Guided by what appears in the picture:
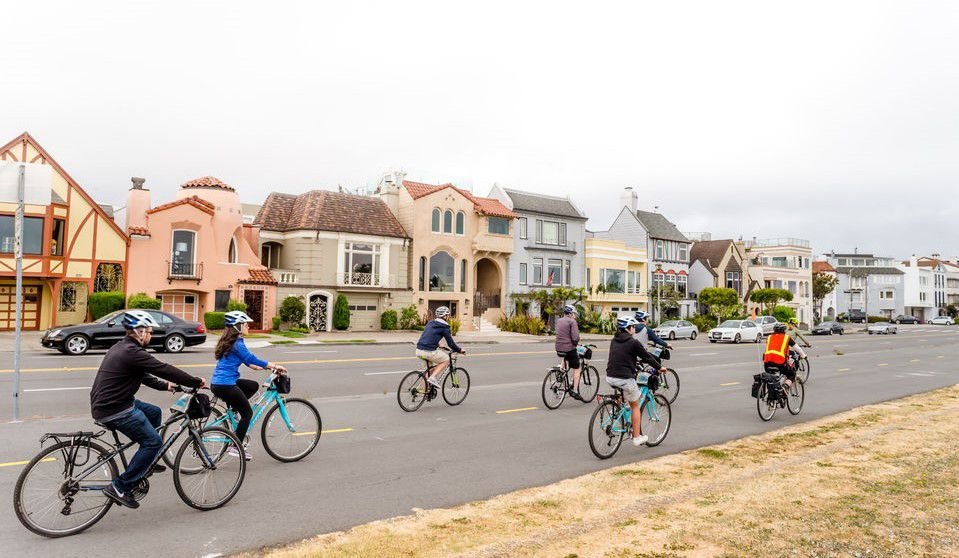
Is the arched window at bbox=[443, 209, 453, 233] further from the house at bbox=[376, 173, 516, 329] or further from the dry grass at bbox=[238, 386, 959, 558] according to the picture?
the dry grass at bbox=[238, 386, 959, 558]

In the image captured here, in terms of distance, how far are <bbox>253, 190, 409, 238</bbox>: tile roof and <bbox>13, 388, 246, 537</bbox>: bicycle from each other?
3292 centimetres

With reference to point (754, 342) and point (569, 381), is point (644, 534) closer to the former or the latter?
point (569, 381)

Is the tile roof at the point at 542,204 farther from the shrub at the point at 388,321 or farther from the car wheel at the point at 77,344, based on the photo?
the car wheel at the point at 77,344

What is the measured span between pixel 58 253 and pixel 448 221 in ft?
72.4

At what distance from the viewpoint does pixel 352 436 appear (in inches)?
390

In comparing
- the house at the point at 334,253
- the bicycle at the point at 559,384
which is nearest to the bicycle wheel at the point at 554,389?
the bicycle at the point at 559,384

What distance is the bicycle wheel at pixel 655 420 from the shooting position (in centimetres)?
961

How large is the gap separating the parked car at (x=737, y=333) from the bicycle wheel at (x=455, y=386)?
32.1m

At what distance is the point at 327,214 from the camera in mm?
39438

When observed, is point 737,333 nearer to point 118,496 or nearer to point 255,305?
point 255,305

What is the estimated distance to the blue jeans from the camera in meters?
5.82

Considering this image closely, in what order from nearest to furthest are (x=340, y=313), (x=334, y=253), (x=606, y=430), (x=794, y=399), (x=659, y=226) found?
(x=606, y=430), (x=794, y=399), (x=340, y=313), (x=334, y=253), (x=659, y=226)

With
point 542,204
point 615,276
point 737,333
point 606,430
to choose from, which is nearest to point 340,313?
point 542,204

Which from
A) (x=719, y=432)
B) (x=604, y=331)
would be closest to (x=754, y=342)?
(x=604, y=331)
